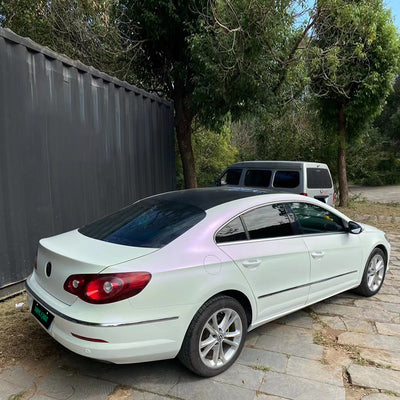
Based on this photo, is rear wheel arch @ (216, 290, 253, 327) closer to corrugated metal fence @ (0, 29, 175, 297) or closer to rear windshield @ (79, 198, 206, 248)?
rear windshield @ (79, 198, 206, 248)

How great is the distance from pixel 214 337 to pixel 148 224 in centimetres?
106

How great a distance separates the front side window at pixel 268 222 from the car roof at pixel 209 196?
224mm

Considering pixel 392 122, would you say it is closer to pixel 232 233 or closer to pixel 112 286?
pixel 232 233

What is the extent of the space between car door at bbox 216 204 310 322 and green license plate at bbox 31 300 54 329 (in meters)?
1.38

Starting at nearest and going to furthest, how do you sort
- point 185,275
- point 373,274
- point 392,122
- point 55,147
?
point 185,275
point 373,274
point 55,147
point 392,122

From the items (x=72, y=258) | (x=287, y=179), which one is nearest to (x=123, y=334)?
(x=72, y=258)

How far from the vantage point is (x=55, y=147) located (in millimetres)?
4914

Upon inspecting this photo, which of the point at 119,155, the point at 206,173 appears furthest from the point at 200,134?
the point at 119,155

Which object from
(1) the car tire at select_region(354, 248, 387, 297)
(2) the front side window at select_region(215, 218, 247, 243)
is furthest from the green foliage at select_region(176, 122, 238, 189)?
(2) the front side window at select_region(215, 218, 247, 243)

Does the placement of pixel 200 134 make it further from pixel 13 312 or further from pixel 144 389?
pixel 144 389

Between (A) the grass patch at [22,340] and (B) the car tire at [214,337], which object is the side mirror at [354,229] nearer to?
(B) the car tire at [214,337]

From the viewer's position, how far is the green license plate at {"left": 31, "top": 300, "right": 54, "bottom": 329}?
8.64 feet

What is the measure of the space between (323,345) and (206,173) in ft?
40.4

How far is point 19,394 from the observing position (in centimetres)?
260
